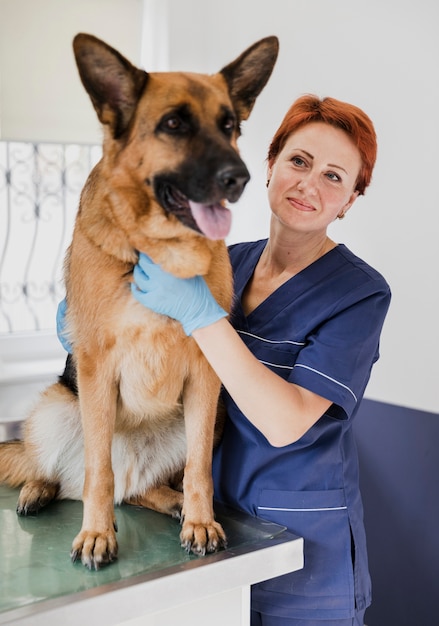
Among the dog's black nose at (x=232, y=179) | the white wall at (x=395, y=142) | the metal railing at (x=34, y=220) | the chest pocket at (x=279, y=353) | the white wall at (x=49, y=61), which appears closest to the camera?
the dog's black nose at (x=232, y=179)

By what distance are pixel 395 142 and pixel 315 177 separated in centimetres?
92

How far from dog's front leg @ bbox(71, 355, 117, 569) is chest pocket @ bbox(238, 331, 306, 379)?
1.02ft

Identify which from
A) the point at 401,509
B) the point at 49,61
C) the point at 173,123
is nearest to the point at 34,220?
the point at 49,61

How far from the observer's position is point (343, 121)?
4.66 feet

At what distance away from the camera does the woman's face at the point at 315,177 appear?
142 centimetres

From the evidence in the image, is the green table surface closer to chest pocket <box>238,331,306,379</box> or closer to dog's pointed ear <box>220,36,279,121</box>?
chest pocket <box>238,331,306,379</box>

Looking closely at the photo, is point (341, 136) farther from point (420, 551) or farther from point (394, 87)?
point (420, 551)

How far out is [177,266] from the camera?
1.19m

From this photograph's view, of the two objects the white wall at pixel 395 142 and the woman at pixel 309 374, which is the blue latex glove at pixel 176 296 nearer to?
the woman at pixel 309 374

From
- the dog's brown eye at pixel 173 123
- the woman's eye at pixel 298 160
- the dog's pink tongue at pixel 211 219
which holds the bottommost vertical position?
the woman's eye at pixel 298 160

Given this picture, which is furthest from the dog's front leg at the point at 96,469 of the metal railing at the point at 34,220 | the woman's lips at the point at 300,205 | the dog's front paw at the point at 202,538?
the metal railing at the point at 34,220

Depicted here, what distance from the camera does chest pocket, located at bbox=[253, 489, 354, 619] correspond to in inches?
52.5

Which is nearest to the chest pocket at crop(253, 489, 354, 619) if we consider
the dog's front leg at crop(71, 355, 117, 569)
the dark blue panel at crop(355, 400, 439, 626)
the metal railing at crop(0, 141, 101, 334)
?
the dog's front leg at crop(71, 355, 117, 569)

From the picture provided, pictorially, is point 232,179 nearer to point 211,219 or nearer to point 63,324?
point 211,219
